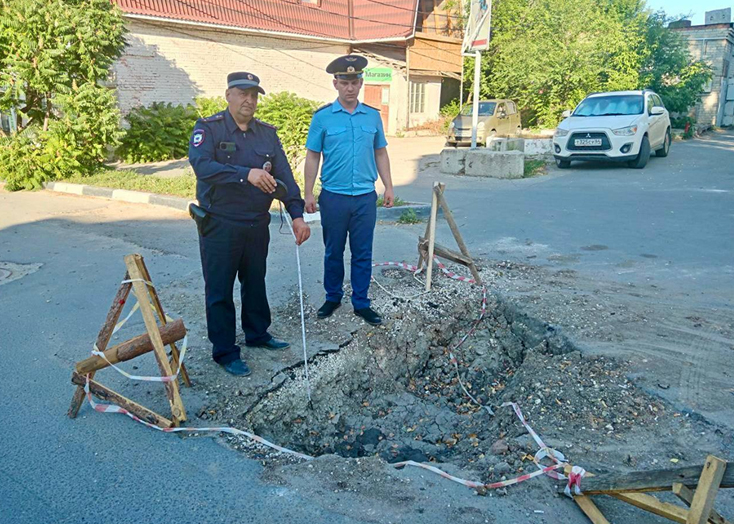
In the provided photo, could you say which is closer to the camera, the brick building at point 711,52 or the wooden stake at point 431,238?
the wooden stake at point 431,238

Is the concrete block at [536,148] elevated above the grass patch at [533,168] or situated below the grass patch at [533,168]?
above

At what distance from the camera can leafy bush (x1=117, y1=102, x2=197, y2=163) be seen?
16.0 meters

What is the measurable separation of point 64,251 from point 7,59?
19.6 ft

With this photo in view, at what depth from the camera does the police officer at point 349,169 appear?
187 inches

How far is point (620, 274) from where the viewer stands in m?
6.43

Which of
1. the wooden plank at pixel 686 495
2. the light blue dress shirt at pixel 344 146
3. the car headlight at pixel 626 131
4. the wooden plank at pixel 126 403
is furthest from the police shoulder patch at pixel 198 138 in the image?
the car headlight at pixel 626 131

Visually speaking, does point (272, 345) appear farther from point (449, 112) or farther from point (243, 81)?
point (449, 112)

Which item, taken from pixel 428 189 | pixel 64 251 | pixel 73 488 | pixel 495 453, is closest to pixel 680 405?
pixel 495 453

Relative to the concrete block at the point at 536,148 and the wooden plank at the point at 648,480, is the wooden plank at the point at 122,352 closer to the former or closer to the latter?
the wooden plank at the point at 648,480

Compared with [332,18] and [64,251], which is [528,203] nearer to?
[64,251]

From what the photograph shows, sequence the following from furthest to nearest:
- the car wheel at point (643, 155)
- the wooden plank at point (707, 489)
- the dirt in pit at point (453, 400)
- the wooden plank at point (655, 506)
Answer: the car wheel at point (643, 155) → the dirt in pit at point (453, 400) → the wooden plank at point (655, 506) → the wooden plank at point (707, 489)

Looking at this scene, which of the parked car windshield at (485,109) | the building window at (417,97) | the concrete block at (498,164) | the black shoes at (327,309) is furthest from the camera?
the building window at (417,97)

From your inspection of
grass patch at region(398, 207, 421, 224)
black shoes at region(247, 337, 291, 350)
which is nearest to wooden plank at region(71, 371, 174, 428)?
black shoes at region(247, 337, 291, 350)

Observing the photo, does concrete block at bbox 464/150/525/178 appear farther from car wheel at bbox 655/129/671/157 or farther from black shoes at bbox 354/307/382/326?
black shoes at bbox 354/307/382/326
